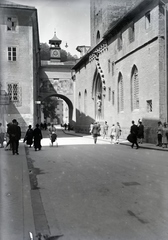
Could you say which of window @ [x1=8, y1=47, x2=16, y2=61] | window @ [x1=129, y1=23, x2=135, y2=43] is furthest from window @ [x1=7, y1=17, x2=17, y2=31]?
window @ [x1=129, y1=23, x2=135, y2=43]

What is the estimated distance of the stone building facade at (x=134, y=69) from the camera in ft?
65.5

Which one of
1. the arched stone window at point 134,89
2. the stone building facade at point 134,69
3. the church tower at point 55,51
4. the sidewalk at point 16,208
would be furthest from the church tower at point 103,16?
the sidewalk at point 16,208

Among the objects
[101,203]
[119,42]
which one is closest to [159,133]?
[119,42]

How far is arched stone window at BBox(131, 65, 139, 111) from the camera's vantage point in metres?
24.4

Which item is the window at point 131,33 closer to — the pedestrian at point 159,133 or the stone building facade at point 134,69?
the stone building facade at point 134,69

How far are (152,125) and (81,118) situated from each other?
25418mm

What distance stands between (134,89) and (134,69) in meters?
1.61

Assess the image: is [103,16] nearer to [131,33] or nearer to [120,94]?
[131,33]

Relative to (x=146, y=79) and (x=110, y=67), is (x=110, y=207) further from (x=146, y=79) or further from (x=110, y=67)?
(x=110, y=67)

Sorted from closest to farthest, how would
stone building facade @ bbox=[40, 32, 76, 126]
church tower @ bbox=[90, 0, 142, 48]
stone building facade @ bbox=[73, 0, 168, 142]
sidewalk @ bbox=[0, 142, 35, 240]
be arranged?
sidewalk @ bbox=[0, 142, 35, 240], stone building facade @ bbox=[73, 0, 168, 142], church tower @ bbox=[90, 0, 142, 48], stone building facade @ bbox=[40, 32, 76, 126]

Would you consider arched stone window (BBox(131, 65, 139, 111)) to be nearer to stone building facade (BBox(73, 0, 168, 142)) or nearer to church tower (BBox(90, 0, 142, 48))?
stone building facade (BBox(73, 0, 168, 142))

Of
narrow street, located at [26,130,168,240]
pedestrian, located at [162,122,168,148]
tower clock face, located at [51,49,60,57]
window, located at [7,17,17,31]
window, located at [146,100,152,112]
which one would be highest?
tower clock face, located at [51,49,60,57]

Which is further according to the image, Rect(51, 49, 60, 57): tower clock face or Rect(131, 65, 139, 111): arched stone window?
Rect(51, 49, 60, 57): tower clock face

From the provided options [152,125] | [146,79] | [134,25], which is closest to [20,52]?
[134,25]
